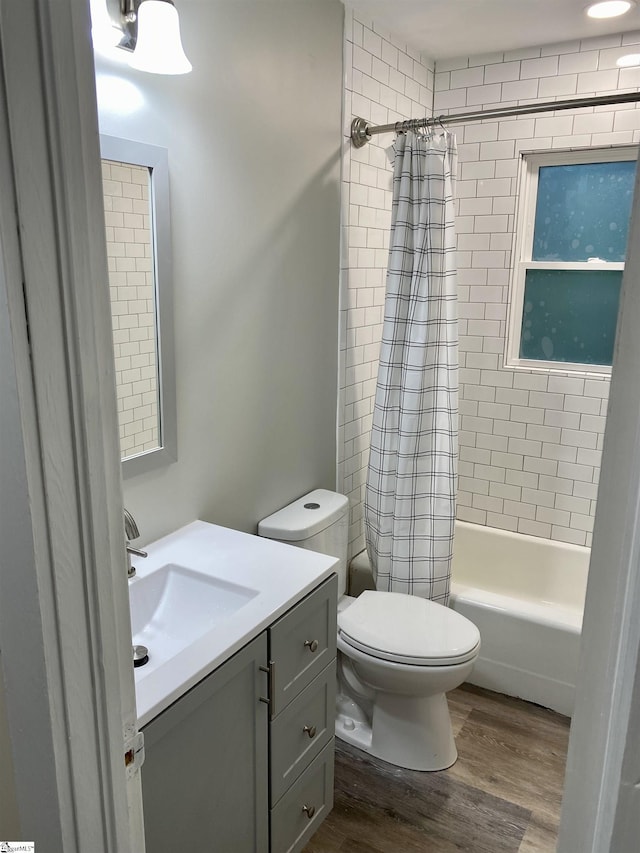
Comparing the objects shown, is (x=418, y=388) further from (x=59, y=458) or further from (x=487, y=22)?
(x=59, y=458)

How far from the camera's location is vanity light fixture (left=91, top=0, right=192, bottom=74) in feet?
4.68

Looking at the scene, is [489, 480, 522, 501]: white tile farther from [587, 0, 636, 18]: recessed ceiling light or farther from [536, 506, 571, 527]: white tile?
[587, 0, 636, 18]: recessed ceiling light

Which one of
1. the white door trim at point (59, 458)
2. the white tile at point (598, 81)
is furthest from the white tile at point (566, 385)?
the white door trim at point (59, 458)

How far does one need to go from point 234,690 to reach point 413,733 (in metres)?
1.01

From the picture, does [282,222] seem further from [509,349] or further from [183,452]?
[509,349]

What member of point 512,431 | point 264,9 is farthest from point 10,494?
point 512,431

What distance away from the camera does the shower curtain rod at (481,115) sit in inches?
82.3

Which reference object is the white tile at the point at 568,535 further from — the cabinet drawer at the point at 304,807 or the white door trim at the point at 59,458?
the white door trim at the point at 59,458

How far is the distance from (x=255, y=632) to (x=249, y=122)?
4.77 feet

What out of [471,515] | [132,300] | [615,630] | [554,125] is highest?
[554,125]

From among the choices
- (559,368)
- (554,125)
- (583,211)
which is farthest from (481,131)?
(559,368)

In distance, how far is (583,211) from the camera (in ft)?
9.52

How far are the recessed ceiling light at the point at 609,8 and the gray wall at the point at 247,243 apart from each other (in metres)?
0.91

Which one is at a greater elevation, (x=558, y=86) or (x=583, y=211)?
(x=558, y=86)
